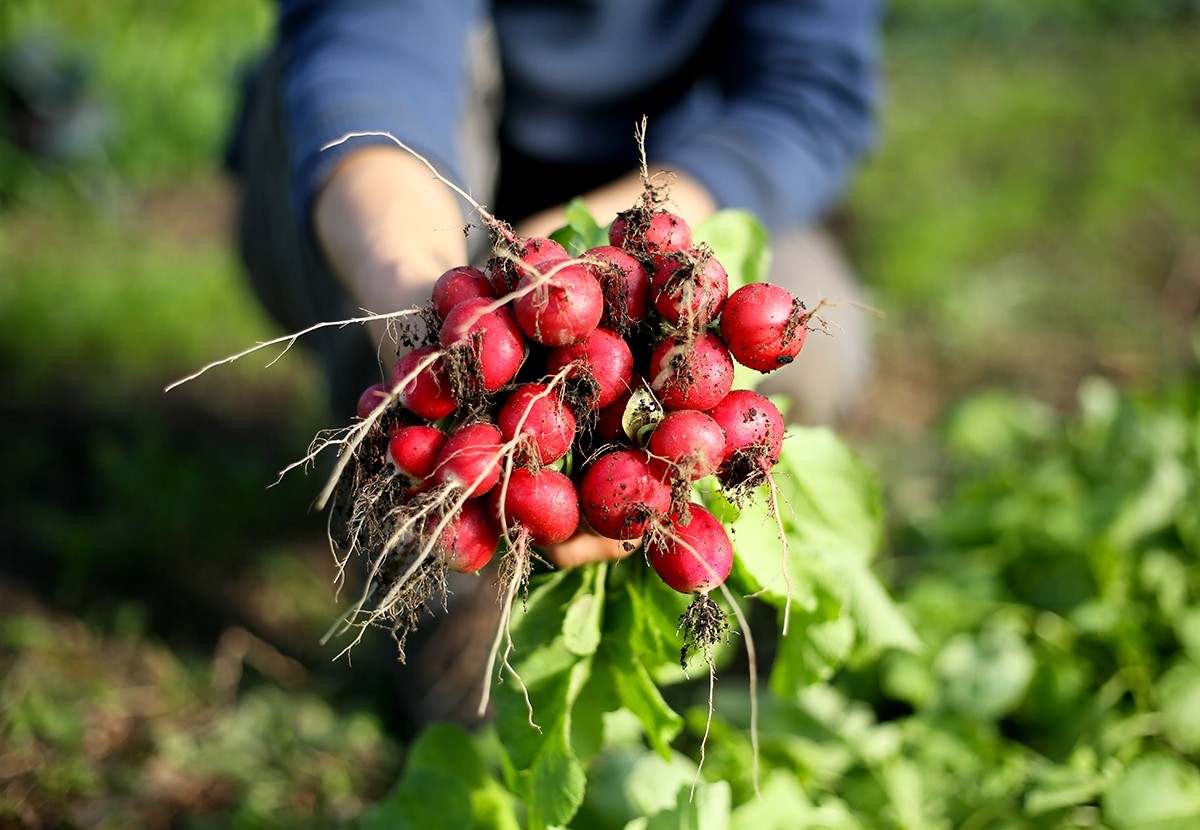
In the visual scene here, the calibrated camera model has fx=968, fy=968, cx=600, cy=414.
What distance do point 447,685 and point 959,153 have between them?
3623mm

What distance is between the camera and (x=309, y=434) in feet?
9.64

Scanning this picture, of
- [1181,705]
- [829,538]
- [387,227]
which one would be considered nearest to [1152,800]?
[1181,705]

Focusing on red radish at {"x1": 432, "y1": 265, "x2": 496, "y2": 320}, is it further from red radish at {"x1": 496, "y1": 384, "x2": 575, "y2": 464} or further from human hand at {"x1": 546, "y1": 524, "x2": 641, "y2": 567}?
human hand at {"x1": 546, "y1": 524, "x2": 641, "y2": 567}

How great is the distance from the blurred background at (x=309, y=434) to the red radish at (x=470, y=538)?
0.98m

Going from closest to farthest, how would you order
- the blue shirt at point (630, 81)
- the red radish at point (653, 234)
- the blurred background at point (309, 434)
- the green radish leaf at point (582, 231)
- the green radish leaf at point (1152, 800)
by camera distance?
1. the red radish at point (653, 234)
2. the green radish leaf at point (582, 231)
3. the green radish leaf at point (1152, 800)
4. the blue shirt at point (630, 81)
5. the blurred background at point (309, 434)

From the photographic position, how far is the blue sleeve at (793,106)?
2078mm

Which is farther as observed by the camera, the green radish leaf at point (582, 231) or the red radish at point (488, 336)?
the green radish leaf at point (582, 231)

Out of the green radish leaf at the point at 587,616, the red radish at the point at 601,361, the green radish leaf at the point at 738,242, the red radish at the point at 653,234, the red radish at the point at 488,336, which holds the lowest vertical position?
the green radish leaf at the point at 587,616

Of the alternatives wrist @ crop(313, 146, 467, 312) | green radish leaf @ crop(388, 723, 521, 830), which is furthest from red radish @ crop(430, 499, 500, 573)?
green radish leaf @ crop(388, 723, 521, 830)

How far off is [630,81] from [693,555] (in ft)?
5.40

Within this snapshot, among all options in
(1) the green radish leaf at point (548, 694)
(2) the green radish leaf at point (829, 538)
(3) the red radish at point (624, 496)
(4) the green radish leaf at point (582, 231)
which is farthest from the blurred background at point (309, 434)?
(4) the green radish leaf at point (582, 231)

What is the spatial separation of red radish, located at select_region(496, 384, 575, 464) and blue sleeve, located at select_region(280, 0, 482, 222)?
2.26 ft

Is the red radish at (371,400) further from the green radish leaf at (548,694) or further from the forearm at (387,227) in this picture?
the green radish leaf at (548,694)

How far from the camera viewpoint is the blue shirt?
1776mm
